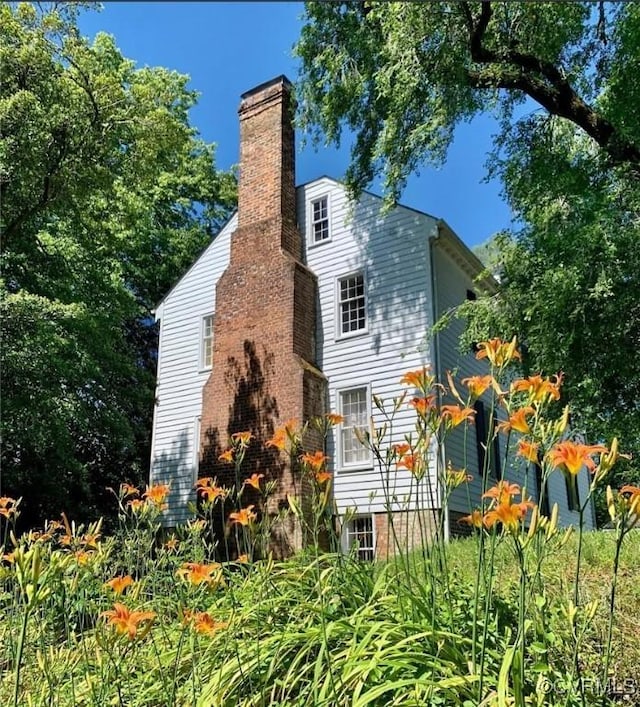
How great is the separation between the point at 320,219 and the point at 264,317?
284 centimetres

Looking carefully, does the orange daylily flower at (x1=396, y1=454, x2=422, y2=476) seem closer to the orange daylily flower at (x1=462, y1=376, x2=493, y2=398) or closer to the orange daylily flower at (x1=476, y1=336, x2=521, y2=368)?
the orange daylily flower at (x1=462, y1=376, x2=493, y2=398)

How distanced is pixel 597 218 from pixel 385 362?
5795 mm

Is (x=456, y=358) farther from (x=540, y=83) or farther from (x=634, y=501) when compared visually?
(x=634, y=501)

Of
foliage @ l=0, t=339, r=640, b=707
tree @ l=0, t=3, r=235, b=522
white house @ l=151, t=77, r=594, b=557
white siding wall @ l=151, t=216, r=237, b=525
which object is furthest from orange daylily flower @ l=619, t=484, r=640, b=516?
white siding wall @ l=151, t=216, r=237, b=525

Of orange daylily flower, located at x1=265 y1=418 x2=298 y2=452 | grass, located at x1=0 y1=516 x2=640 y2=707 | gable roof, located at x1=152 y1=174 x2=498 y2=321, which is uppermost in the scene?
gable roof, located at x1=152 y1=174 x2=498 y2=321

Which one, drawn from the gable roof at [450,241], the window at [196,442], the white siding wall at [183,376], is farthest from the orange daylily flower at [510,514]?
the white siding wall at [183,376]

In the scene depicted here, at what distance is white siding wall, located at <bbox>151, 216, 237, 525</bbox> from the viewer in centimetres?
1541

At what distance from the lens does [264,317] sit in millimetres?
14016

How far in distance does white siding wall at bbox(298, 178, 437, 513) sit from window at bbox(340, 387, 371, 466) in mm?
155

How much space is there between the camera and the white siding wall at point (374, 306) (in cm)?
1267

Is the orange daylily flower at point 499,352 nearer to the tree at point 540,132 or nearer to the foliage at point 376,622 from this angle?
the foliage at point 376,622

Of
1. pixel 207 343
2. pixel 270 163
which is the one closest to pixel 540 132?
pixel 270 163

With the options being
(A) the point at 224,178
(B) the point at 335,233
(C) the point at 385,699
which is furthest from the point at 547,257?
(A) the point at 224,178

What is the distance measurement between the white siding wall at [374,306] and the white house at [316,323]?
0.08 feet
